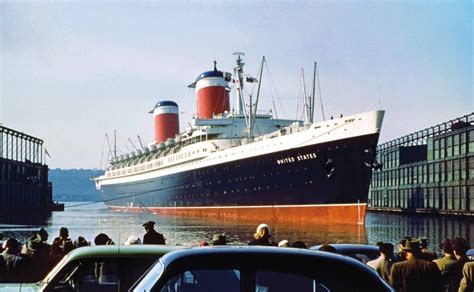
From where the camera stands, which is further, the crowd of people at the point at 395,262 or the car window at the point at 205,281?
the crowd of people at the point at 395,262

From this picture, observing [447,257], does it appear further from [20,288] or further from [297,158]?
[297,158]

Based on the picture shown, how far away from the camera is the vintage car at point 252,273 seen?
146 inches

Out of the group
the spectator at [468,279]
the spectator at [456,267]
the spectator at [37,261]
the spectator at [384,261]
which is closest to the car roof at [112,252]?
the spectator at [384,261]

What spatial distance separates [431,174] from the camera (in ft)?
231

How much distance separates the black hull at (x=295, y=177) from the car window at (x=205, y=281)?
135 ft

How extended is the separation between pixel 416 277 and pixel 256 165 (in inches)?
1766

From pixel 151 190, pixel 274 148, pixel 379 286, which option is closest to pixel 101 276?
pixel 379 286

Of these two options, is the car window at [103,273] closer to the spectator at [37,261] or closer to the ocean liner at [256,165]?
the spectator at [37,261]

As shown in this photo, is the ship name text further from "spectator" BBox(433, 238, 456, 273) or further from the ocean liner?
"spectator" BBox(433, 238, 456, 273)

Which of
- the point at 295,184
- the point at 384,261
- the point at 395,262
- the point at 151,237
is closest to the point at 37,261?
the point at 151,237

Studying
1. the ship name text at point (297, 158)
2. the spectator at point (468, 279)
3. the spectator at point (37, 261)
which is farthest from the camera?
the ship name text at point (297, 158)

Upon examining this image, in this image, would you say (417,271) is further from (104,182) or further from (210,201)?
(104,182)

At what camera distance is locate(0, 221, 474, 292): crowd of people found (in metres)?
6.33

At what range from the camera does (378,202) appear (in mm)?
93500
